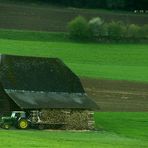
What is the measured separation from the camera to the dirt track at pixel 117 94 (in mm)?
44938

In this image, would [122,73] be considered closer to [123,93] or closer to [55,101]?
[123,93]

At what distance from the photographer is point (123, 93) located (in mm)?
48906

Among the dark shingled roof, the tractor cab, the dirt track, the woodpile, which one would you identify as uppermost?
the dark shingled roof

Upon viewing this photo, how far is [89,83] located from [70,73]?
364 inches

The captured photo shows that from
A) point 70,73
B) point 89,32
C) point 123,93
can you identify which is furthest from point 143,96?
point 89,32

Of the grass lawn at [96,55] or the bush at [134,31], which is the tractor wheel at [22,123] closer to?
the grass lawn at [96,55]

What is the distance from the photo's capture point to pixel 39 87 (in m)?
39.7

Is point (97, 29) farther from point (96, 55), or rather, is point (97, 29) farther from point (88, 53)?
point (96, 55)

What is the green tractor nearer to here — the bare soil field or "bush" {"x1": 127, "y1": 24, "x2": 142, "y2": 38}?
the bare soil field

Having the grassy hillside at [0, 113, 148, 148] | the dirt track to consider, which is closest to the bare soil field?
the dirt track

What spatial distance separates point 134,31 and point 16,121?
39355 millimetres

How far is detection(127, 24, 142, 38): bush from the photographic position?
73.8 m

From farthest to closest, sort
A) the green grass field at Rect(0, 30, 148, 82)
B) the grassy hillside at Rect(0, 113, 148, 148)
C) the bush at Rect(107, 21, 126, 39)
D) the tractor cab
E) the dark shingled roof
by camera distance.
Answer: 1. the bush at Rect(107, 21, 126, 39)
2. the green grass field at Rect(0, 30, 148, 82)
3. the dark shingled roof
4. the tractor cab
5. the grassy hillside at Rect(0, 113, 148, 148)

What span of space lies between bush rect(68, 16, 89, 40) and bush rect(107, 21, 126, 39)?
2.10 m
